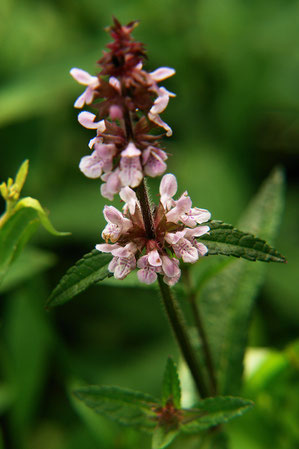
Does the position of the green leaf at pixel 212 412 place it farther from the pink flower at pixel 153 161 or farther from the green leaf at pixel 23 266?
the green leaf at pixel 23 266

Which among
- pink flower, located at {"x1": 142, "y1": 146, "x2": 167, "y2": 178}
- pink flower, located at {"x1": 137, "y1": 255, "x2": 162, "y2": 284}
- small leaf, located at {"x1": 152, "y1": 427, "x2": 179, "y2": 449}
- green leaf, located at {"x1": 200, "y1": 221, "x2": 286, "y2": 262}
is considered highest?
pink flower, located at {"x1": 142, "y1": 146, "x2": 167, "y2": 178}

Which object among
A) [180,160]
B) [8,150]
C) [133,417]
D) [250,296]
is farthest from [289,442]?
[8,150]

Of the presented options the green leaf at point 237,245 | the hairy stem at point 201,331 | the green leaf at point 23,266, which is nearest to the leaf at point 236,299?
the hairy stem at point 201,331

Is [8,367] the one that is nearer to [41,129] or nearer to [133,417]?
[133,417]

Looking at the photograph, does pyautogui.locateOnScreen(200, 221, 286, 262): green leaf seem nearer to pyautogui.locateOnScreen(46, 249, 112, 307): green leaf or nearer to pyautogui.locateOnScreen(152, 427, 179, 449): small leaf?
pyautogui.locateOnScreen(46, 249, 112, 307): green leaf

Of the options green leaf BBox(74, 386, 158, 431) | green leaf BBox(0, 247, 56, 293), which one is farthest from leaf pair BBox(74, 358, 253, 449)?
green leaf BBox(0, 247, 56, 293)

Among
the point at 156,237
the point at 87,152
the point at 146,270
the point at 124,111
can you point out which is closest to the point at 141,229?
the point at 156,237
